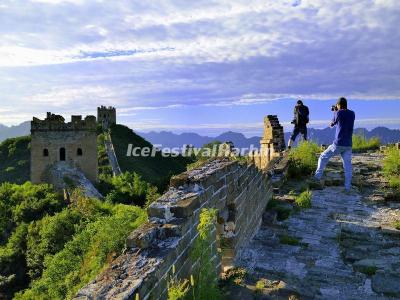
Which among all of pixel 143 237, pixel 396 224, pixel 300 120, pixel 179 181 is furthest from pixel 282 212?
pixel 300 120

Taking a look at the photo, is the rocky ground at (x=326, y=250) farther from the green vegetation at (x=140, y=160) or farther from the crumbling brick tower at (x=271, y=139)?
the green vegetation at (x=140, y=160)

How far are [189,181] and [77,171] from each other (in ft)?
149

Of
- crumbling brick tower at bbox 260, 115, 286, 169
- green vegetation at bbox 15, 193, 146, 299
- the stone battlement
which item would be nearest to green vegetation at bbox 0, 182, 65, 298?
the stone battlement

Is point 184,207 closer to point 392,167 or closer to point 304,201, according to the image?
point 304,201

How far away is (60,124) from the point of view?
4800 centimetres

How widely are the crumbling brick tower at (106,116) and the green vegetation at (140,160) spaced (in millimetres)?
1085

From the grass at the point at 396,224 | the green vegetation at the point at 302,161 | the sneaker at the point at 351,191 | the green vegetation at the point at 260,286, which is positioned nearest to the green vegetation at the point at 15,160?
the green vegetation at the point at 302,161

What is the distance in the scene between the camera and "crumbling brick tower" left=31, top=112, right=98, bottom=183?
47.2 meters

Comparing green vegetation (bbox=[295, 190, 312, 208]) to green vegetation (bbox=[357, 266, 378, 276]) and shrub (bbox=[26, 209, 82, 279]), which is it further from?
shrub (bbox=[26, 209, 82, 279])

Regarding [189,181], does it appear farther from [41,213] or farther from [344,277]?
[41,213]

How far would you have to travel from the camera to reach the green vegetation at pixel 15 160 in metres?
63.7

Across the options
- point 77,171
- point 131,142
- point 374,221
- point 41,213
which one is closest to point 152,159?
point 131,142

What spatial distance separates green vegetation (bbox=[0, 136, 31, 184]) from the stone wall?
61.1 metres

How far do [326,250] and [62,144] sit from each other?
44.1 meters
